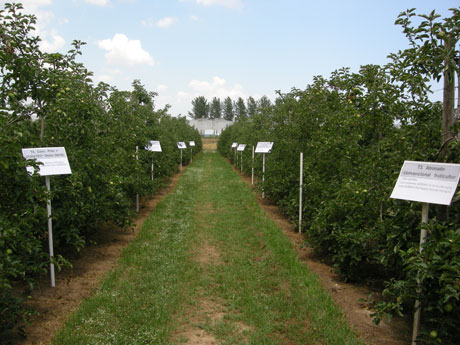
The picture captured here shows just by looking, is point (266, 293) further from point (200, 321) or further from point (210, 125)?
point (210, 125)

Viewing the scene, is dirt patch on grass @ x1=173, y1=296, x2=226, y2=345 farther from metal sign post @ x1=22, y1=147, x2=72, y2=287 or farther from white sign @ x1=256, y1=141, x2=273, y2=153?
white sign @ x1=256, y1=141, x2=273, y2=153

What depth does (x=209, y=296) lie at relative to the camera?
4867 mm

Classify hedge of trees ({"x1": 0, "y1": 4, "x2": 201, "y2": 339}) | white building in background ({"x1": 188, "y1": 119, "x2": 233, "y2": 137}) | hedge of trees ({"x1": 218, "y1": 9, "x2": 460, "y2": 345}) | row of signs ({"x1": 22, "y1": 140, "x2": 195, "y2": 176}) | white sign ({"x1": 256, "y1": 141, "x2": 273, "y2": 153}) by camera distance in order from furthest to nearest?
white building in background ({"x1": 188, "y1": 119, "x2": 233, "y2": 137})
white sign ({"x1": 256, "y1": 141, "x2": 273, "y2": 153})
row of signs ({"x1": 22, "y1": 140, "x2": 195, "y2": 176})
hedge of trees ({"x1": 0, "y1": 4, "x2": 201, "y2": 339})
hedge of trees ({"x1": 218, "y1": 9, "x2": 460, "y2": 345})

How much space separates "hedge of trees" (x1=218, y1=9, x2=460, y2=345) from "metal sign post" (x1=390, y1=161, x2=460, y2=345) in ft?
0.51

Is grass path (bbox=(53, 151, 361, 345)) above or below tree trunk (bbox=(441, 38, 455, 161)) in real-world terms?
below

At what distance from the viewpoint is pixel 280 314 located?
4320mm

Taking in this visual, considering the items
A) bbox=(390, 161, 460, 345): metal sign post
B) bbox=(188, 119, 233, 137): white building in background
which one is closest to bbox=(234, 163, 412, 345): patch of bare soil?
bbox=(390, 161, 460, 345): metal sign post

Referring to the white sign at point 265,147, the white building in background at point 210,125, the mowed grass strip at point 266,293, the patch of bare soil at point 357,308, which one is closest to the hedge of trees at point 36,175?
the mowed grass strip at point 266,293

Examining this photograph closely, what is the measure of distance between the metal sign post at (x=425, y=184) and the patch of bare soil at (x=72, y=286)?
3783 mm

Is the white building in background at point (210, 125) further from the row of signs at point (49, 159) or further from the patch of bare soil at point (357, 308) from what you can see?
the row of signs at point (49, 159)

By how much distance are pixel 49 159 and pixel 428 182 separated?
174 inches

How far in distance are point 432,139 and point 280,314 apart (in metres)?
2.63

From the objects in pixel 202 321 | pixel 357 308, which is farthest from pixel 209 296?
pixel 357 308

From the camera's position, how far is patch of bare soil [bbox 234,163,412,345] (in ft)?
12.5
